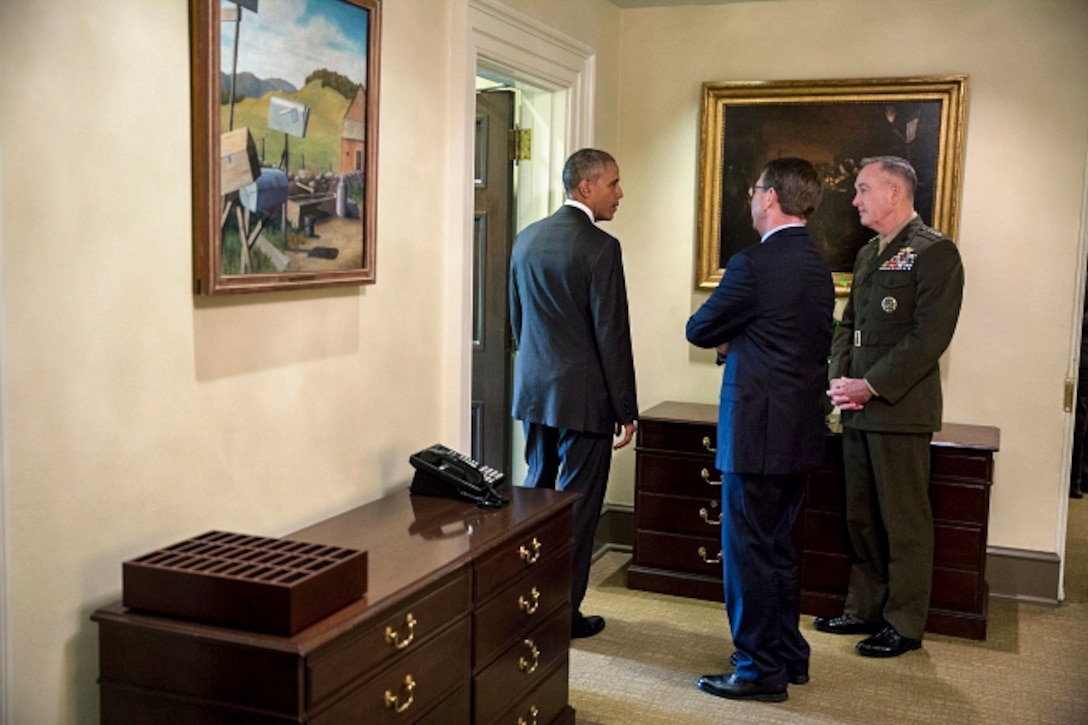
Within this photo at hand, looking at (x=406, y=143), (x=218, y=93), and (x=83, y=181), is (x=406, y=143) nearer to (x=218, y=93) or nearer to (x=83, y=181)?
A: (x=218, y=93)

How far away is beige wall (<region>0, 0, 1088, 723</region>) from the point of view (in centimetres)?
207

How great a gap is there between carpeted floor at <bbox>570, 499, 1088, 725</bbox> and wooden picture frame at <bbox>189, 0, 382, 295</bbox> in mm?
1658

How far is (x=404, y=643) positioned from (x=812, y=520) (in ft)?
8.20

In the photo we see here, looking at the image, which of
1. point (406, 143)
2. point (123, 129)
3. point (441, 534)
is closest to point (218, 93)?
point (123, 129)

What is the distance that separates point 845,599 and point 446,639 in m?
2.36

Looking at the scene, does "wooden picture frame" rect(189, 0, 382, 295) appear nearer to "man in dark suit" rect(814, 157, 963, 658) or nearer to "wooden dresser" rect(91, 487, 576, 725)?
"wooden dresser" rect(91, 487, 576, 725)

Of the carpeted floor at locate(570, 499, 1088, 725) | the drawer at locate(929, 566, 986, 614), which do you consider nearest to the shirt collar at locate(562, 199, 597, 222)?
the carpeted floor at locate(570, 499, 1088, 725)

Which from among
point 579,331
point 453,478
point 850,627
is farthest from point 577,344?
point 850,627

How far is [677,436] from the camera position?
15.1 feet

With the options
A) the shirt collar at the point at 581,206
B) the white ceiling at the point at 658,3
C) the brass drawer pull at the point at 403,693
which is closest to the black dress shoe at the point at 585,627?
the shirt collar at the point at 581,206

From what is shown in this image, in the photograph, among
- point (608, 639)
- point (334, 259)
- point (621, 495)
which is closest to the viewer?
point (334, 259)

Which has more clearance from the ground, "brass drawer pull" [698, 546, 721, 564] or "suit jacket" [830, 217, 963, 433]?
"suit jacket" [830, 217, 963, 433]

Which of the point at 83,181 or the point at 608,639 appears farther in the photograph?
the point at 608,639

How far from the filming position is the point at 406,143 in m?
3.29
